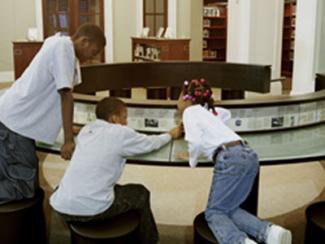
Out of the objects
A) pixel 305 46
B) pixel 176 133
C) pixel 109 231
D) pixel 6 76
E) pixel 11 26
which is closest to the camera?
pixel 109 231

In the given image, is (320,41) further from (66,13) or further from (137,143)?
(66,13)

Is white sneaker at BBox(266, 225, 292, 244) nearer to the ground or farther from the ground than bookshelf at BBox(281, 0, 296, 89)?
nearer to the ground

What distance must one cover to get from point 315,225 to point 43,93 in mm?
1504

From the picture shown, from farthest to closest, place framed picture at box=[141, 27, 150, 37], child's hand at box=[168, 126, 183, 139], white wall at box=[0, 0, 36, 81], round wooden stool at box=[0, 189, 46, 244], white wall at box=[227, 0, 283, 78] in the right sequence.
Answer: white wall at box=[0, 0, 36, 81] → framed picture at box=[141, 27, 150, 37] → white wall at box=[227, 0, 283, 78] → child's hand at box=[168, 126, 183, 139] → round wooden stool at box=[0, 189, 46, 244]

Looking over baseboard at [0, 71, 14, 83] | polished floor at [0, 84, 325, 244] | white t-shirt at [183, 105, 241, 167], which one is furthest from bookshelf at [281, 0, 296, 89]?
white t-shirt at [183, 105, 241, 167]

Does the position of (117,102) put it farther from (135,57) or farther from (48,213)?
(135,57)

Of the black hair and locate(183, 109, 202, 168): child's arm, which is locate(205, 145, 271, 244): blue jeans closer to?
locate(183, 109, 202, 168): child's arm

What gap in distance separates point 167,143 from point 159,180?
1.79 m

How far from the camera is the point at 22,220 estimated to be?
9.07 ft

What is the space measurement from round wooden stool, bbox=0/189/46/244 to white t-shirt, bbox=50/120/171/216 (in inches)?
12.2

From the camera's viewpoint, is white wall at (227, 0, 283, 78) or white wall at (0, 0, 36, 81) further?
white wall at (0, 0, 36, 81)

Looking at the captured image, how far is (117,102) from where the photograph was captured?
2615 mm

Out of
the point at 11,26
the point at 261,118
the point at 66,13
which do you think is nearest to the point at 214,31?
the point at 66,13

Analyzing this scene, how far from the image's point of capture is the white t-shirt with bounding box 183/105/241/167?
251 centimetres
